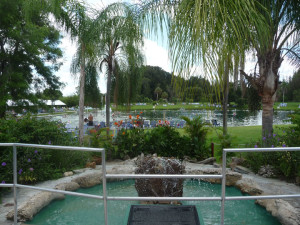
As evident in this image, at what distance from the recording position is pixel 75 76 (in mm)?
9109

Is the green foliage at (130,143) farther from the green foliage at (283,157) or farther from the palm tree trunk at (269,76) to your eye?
the palm tree trunk at (269,76)

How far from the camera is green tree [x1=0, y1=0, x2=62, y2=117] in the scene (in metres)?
10.4

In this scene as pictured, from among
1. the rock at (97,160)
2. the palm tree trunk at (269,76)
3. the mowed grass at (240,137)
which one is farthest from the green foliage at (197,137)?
the rock at (97,160)

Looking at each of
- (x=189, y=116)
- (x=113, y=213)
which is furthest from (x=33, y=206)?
(x=189, y=116)

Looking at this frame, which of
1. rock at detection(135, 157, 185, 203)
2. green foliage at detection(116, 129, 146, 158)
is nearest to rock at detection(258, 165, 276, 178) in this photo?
rock at detection(135, 157, 185, 203)

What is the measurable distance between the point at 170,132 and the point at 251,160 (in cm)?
240

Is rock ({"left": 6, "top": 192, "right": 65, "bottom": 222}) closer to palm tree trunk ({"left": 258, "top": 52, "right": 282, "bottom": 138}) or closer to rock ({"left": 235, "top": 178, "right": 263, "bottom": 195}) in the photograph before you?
rock ({"left": 235, "top": 178, "right": 263, "bottom": 195})

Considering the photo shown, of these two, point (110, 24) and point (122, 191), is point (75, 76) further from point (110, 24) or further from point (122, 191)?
point (122, 191)

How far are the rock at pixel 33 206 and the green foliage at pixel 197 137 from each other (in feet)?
14.9

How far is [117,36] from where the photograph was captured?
5.69 metres


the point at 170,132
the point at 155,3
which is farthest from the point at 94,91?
the point at 155,3

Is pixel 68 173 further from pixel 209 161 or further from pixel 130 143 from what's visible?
pixel 209 161

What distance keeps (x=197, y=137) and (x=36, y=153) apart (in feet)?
14.6

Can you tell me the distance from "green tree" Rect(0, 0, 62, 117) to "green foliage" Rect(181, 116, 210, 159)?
705 centimetres
